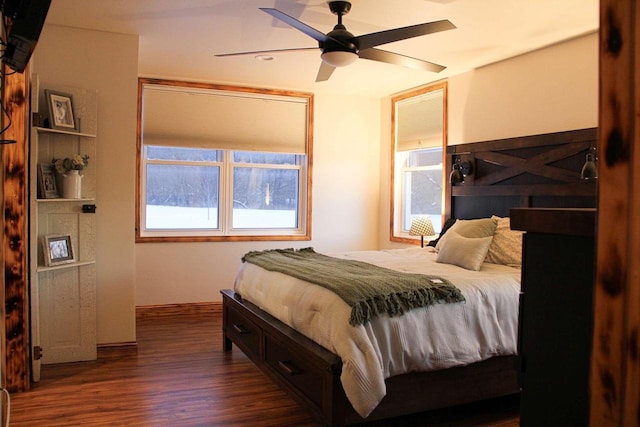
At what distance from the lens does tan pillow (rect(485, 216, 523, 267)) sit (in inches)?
152

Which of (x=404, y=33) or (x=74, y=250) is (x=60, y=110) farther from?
(x=404, y=33)

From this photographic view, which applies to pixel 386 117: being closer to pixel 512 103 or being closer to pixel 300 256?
pixel 512 103

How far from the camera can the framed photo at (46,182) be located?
375 cm

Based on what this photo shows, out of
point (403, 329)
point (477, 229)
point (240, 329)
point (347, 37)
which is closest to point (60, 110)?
point (240, 329)

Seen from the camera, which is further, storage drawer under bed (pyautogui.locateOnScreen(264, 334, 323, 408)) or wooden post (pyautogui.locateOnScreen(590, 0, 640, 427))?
storage drawer under bed (pyautogui.locateOnScreen(264, 334, 323, 408))

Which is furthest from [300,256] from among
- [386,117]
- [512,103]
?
[386,117]

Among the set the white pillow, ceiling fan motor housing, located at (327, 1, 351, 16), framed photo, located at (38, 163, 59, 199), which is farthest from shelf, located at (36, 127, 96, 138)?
the white pillow

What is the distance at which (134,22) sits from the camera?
13.1 feet

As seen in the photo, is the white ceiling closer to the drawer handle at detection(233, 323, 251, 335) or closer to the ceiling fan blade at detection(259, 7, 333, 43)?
the ceiling fan blade at detection(259, 7, 333, 43)

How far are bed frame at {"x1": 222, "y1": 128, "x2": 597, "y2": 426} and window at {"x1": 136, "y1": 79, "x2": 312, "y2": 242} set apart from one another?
5.89ft

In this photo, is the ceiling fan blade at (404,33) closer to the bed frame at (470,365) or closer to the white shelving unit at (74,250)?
the bed frame at (470,365)

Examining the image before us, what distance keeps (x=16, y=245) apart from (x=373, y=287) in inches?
92.1

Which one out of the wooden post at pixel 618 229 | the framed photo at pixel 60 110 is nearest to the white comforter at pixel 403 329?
the wooden post at pixel 618 229

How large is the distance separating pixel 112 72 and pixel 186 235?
2097mm
